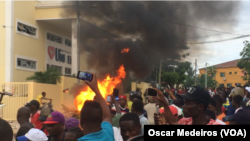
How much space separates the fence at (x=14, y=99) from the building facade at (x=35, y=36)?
231 cm

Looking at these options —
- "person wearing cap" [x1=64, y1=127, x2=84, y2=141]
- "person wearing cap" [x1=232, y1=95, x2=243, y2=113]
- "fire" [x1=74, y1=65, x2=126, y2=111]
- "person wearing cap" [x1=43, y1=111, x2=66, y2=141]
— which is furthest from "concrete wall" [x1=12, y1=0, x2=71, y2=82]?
"person wearing cap" [x1=64, y1=127, x2=84, y2=141]

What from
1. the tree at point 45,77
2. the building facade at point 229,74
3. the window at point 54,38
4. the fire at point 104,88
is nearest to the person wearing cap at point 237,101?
the fire at point 104,88

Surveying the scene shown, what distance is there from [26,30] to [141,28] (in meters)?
8.22

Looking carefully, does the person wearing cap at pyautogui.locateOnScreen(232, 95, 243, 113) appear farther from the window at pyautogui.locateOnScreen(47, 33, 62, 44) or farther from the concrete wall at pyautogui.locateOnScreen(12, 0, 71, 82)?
the window at pyautogui.locateOnScreen(47, 33, 62, 44)

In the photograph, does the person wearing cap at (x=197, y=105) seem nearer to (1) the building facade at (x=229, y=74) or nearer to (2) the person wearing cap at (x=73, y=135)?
(2) the person wearing cap at (x=73, y=135)

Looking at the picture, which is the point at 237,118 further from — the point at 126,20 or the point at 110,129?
the point at 126,20

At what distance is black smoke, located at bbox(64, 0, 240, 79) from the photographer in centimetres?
1547

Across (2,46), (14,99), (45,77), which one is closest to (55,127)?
(14,99)

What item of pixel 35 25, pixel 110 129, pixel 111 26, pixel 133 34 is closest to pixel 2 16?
pixel 35 25

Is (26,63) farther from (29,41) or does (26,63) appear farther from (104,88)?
(104,88)

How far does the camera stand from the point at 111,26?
16625 mm

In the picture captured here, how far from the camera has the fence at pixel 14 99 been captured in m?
16.2

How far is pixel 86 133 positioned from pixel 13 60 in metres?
17.2

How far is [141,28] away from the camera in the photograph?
1639cm
